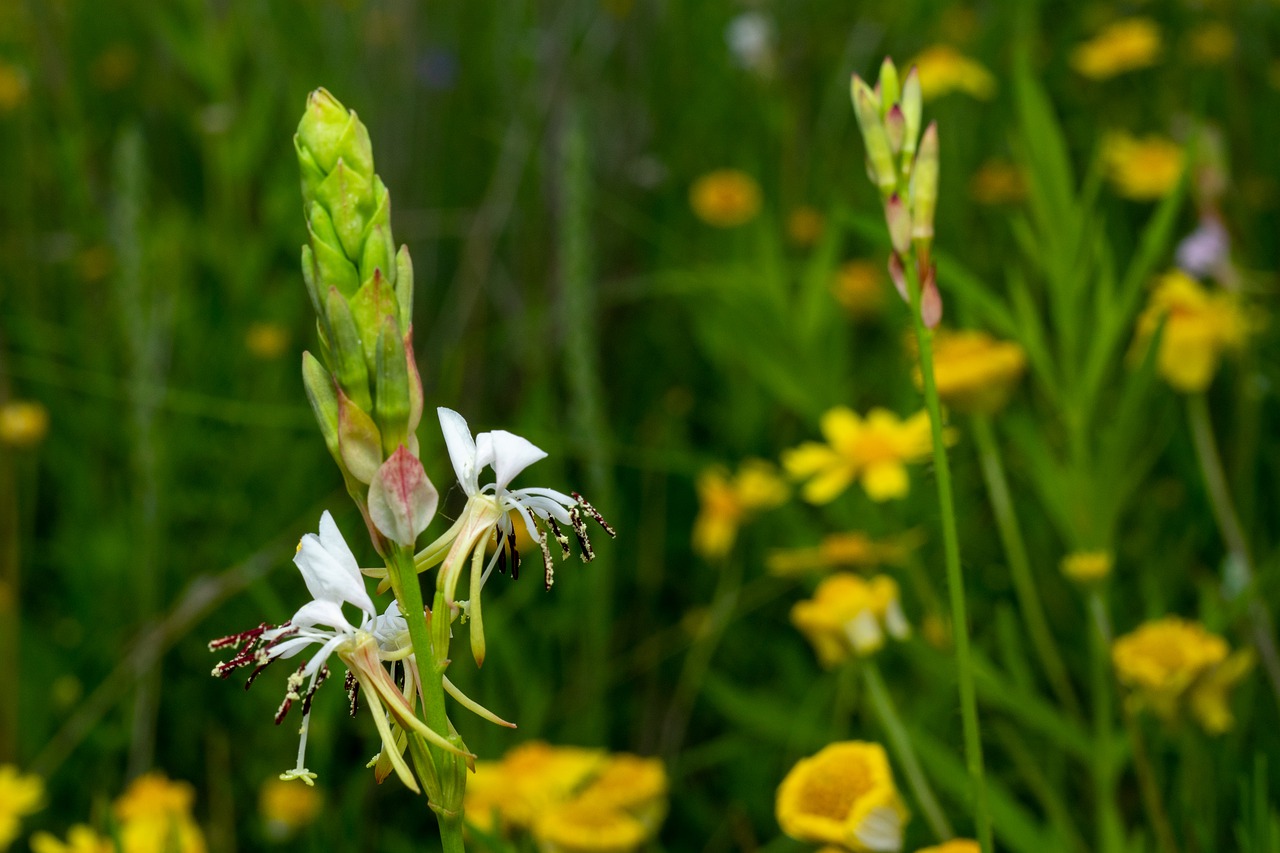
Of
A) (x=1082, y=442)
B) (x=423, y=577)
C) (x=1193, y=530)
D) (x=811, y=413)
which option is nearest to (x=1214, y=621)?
(x=1082, y=442)

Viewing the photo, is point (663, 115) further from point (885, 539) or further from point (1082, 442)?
point (1082, 442)

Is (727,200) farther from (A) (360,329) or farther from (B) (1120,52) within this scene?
(A) (360,329)

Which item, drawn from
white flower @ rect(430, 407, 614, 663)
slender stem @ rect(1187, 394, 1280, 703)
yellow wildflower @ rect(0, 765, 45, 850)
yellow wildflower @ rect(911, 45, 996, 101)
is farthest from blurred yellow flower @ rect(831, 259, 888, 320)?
white flower @ rect(430, 407, 614, 663)

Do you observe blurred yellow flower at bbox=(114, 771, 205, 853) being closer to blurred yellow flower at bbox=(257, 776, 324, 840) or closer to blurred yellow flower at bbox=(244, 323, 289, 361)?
blurred yellow flower at bbox=(257, 776, 324, 840)

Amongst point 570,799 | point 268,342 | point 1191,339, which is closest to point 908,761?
point 570,799

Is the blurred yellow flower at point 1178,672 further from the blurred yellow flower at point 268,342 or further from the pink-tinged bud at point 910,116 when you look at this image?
the blurred yellow flower at point 268,342

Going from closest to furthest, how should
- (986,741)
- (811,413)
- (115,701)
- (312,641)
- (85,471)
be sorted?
(312,641) < (986,741) < (811,413) < (115,701) < (85,471)

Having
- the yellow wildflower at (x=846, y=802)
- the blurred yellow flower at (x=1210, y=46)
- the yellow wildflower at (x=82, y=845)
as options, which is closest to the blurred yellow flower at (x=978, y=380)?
the yellow wildflower at (x=846, y=802)
